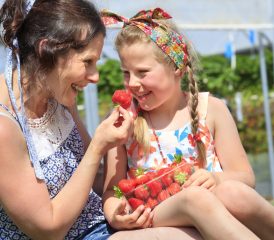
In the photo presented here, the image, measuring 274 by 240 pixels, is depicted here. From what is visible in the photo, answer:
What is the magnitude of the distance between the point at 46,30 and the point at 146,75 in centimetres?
54

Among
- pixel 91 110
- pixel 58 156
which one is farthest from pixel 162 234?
pixel 91 110

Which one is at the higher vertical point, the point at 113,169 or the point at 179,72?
the point at 179,72

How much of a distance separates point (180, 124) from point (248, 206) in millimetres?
665

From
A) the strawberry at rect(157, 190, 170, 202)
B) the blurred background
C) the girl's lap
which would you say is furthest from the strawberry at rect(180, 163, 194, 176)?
the blurred background

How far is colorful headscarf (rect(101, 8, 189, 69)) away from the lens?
2.68 m

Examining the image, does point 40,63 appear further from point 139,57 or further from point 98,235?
point 98,235

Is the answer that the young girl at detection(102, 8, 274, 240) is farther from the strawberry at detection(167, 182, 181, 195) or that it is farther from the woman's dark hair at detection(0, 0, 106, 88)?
the woman's dark hair at detection(0, 0, 106, 88)

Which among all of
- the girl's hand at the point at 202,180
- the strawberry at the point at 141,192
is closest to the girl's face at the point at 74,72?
the strawberry at the point at 141,192

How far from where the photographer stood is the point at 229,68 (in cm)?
843

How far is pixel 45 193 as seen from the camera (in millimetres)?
2186

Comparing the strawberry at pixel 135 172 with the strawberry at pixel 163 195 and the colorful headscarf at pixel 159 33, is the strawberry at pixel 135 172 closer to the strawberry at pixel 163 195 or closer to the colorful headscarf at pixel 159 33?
the strawberry at pixel 163 195

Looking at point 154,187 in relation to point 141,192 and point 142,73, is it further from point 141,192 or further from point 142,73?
point 142,73

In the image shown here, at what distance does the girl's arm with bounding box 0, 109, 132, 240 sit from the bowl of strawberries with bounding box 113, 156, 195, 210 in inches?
7.5

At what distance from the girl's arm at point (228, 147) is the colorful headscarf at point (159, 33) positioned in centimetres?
26
